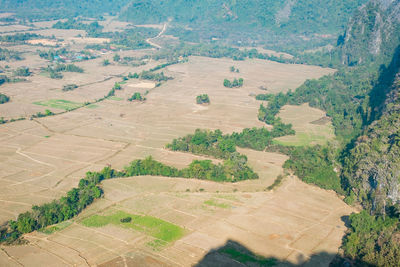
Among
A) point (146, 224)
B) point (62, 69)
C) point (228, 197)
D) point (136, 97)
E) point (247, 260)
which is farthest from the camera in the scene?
point (62, 69)

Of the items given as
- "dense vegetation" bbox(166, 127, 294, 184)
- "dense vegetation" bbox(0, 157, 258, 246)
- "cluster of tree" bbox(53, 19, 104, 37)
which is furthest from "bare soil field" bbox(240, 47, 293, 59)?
"dense vegetation" bbox(0, 157, 258, 246)

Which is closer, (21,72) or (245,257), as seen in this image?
(245,257)

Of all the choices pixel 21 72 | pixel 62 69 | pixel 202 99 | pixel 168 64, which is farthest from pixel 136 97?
pixel 168 64

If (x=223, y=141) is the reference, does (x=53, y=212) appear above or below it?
below

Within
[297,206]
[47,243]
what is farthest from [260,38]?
[47,243]

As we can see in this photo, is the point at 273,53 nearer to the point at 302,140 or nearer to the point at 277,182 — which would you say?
the point at 302,140

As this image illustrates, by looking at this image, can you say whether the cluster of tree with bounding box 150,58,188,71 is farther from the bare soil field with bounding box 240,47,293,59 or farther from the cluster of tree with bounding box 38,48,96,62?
the bare soil field with bounding box 240,47,293,59

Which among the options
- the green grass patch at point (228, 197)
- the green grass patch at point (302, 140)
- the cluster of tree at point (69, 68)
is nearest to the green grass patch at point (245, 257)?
the green grass patch at point (228, 197)
